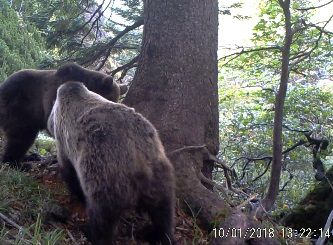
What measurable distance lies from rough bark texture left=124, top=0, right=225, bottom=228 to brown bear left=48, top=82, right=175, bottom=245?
1.05 m

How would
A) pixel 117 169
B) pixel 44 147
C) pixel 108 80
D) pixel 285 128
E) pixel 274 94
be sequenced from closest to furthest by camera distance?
1. pixel 117 169
2. pixel 108 80
3. pixel 285 128
4. pixel 274 94
5. pixel 44 147

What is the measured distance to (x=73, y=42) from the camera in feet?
22.9

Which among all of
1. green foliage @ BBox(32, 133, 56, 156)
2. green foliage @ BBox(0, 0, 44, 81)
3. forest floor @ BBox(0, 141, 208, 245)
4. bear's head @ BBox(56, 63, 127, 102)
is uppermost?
green foliage @ BBox(0, 0, 44, 81)

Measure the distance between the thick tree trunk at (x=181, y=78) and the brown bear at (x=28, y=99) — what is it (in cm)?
80

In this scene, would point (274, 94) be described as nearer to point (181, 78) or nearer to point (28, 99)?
point (181, 78)

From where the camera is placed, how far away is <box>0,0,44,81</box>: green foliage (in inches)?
291

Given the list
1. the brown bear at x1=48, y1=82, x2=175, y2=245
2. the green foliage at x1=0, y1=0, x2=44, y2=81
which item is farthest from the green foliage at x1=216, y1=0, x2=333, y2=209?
the brown bear at x1=48, y1=82, x2=175, y2=245

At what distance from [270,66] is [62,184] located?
4549 mm

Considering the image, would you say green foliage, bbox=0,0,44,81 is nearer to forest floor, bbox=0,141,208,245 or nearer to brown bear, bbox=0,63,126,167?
brown bear, bbox=0,63,126,167

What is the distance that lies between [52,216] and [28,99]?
2.37 metres

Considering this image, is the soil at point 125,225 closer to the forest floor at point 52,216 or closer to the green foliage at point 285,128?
the forest floor at point 52,216

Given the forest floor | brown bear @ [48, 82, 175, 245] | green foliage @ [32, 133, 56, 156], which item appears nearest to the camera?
brown bear @ [48, 82, 175, 245]

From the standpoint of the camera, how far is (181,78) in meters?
4.69

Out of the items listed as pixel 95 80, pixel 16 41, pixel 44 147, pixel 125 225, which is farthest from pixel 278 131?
pixel 16 41
